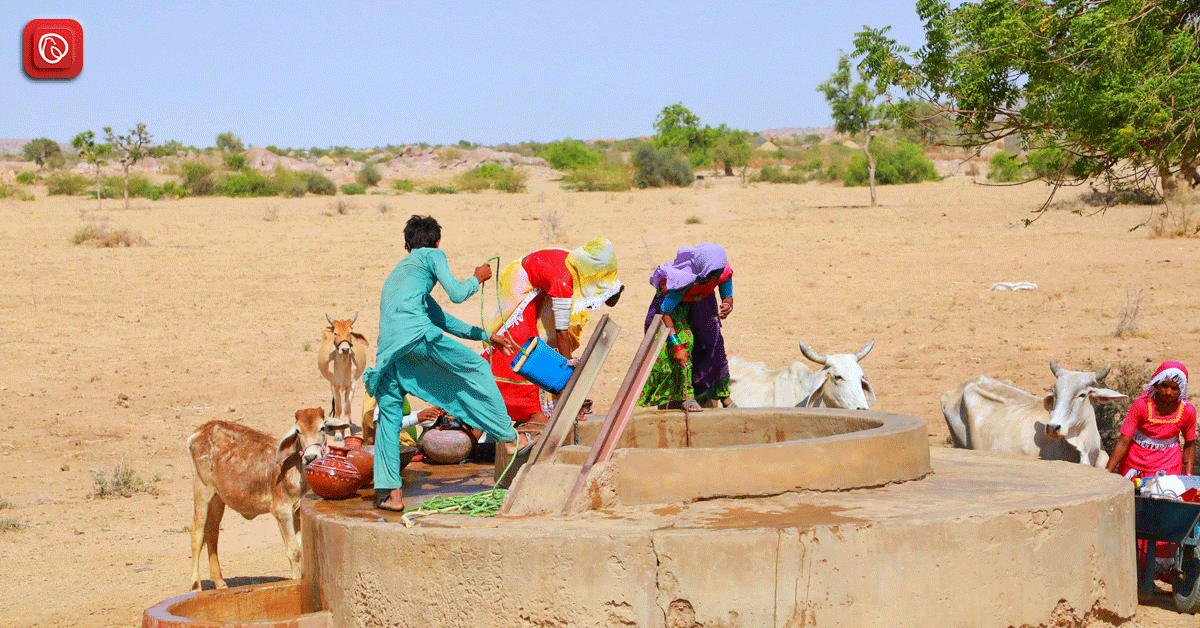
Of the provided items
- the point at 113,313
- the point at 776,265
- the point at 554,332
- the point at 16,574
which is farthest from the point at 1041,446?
the point at 113,313

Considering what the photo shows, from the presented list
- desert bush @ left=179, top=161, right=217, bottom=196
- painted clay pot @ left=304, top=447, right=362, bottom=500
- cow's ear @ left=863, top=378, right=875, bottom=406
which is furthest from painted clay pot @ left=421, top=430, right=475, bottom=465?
desert bush @ left=179, top=161, right=217, bottom=196

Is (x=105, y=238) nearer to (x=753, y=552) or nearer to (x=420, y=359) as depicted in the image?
(x=420, y=359)

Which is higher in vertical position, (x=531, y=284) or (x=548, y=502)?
(x=531, y=284)

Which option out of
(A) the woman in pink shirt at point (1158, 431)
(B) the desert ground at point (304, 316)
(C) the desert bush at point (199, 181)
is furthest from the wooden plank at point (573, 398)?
(C) the desert bush at point (199, 181)

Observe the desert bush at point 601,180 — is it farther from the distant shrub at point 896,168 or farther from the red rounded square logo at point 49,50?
the red rounded square logo at point 49,50

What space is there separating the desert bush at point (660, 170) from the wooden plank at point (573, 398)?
30688 millimetres

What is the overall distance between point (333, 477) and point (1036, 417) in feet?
17.3

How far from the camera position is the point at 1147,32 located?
730 centimetres

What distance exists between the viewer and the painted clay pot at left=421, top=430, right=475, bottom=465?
7.41 metres

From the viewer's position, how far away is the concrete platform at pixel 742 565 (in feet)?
15.3

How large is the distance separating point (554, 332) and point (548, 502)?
2.81m

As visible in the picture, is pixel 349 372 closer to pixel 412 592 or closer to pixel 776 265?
pixel 412 592

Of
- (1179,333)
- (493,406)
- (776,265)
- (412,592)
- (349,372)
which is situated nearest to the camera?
(412,592)

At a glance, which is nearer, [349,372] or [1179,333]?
[349,372]
